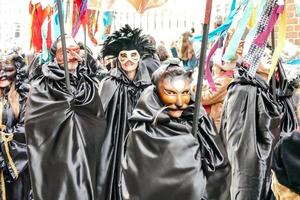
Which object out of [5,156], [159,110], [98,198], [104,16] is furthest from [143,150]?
[104,16]

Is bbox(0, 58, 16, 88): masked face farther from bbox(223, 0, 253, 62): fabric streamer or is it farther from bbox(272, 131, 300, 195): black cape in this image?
bbox(272, 131, 300, 195): black cape

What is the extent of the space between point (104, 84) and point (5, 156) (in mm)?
1291

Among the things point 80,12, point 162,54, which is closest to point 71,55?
point 80,12

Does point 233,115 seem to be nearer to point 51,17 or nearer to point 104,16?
point 51,17

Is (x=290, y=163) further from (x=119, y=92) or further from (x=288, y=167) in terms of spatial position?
(x=119, y=92)

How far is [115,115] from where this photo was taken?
6109 millimetres

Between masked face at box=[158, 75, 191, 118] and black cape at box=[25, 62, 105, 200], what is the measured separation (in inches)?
48.2

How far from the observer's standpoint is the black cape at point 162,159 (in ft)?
12.9

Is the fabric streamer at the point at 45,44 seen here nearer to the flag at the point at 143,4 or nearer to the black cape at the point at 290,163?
the flag at the point at 143,4

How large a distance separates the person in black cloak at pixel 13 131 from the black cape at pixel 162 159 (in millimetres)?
2514

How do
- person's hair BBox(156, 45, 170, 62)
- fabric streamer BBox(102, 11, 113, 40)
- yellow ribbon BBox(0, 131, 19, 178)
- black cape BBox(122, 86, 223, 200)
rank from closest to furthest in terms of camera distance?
black cape BBox(122, 86, 223, 200) < yellow ribbon BBox(0, 131, 19, 178) < fabric streamer BBox(102, 11, 113, 40) < person's hair BBox(156, 45, 170, 62)

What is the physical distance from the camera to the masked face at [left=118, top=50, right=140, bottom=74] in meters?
6.25

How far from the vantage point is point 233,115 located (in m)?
5.89

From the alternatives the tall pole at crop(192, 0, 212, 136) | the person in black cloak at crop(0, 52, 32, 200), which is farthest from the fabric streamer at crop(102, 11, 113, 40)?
the tall pole at crop(192, 0, 212, 136)
